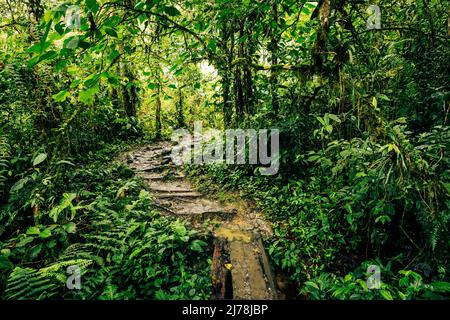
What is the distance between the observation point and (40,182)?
400 centimetres

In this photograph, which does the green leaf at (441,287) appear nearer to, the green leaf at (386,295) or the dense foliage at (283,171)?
the dense foliage at (283,171)

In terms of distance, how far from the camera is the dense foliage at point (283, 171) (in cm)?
262

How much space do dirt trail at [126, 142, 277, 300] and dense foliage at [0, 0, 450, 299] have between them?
10.6 inches

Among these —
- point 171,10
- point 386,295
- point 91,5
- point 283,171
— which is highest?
point 171,10

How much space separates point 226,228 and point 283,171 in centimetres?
193

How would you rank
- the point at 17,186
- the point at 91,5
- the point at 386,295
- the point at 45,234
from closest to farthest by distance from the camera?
the point at 91,5, the point at 386,295, the point at 45,234, the point at 17,186

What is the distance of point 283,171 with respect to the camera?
5.58m

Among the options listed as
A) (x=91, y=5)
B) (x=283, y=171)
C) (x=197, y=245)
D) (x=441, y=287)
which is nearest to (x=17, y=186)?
(x=197, y=245)

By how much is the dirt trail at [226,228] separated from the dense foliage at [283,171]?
0.27m

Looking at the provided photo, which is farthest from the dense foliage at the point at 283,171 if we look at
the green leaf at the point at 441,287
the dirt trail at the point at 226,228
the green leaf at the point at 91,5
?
the dirt trail at the point at 226,228

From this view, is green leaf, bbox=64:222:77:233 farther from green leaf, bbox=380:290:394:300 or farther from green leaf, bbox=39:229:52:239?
green leaf, bbox=380:290:394:300

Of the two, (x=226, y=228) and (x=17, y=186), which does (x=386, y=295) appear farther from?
(x=17, y=186)
